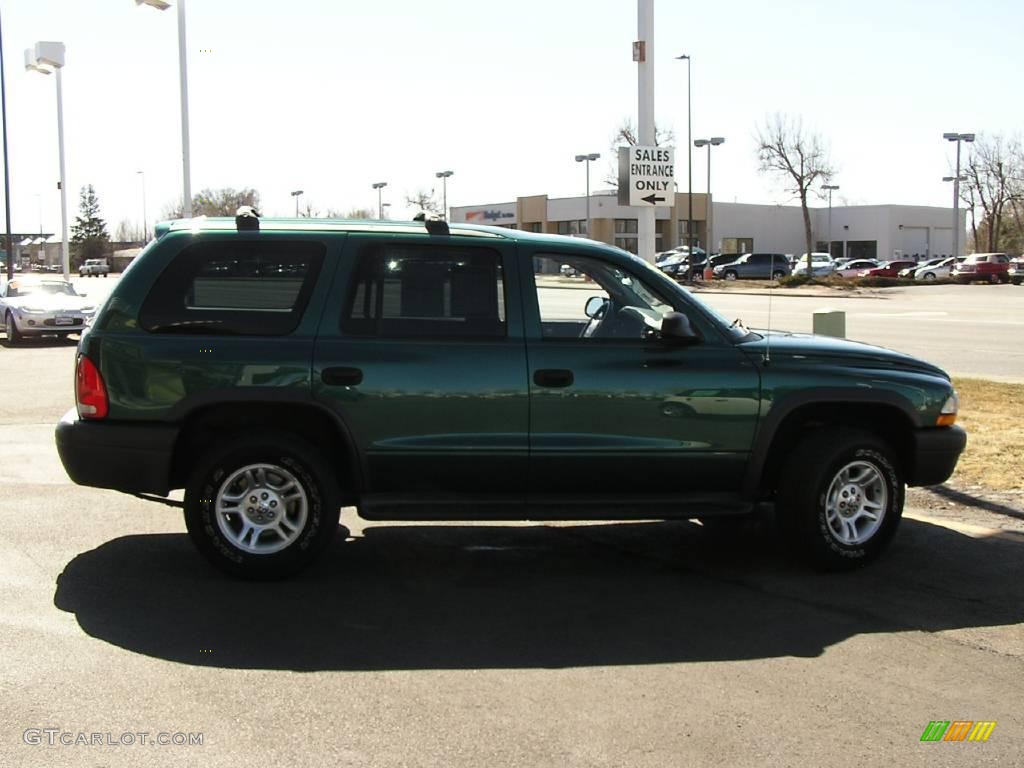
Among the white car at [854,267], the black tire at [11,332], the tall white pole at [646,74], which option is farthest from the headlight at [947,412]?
the white car at [854,267]

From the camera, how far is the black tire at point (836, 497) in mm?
6121

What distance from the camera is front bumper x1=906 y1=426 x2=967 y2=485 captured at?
6297mm

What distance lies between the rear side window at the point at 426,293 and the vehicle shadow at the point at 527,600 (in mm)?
1407

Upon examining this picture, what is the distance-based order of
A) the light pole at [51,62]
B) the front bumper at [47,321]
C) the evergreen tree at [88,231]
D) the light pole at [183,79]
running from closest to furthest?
the light pole at [183,79] < the front bumper at [47,321] < the light pole at [51,62] < the evergreen tree at [88,231]

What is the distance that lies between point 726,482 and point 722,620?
36.2 inches

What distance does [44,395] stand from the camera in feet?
46.4

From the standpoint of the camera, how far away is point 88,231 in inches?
5049

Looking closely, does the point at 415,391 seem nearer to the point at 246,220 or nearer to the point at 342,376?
the point at 342,376

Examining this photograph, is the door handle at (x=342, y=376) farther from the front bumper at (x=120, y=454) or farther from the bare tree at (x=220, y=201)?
the bare tree at (x=220, y=201)

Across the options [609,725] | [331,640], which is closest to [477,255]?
[331,640]

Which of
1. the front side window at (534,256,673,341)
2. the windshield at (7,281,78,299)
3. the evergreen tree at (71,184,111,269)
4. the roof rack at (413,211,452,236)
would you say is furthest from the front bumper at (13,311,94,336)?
the evergreen tree at (71,184,111,269)

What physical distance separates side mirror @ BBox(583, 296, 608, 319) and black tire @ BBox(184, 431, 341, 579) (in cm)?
168

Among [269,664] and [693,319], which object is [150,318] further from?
[693,319]

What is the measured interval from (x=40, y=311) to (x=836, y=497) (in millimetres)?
20136
